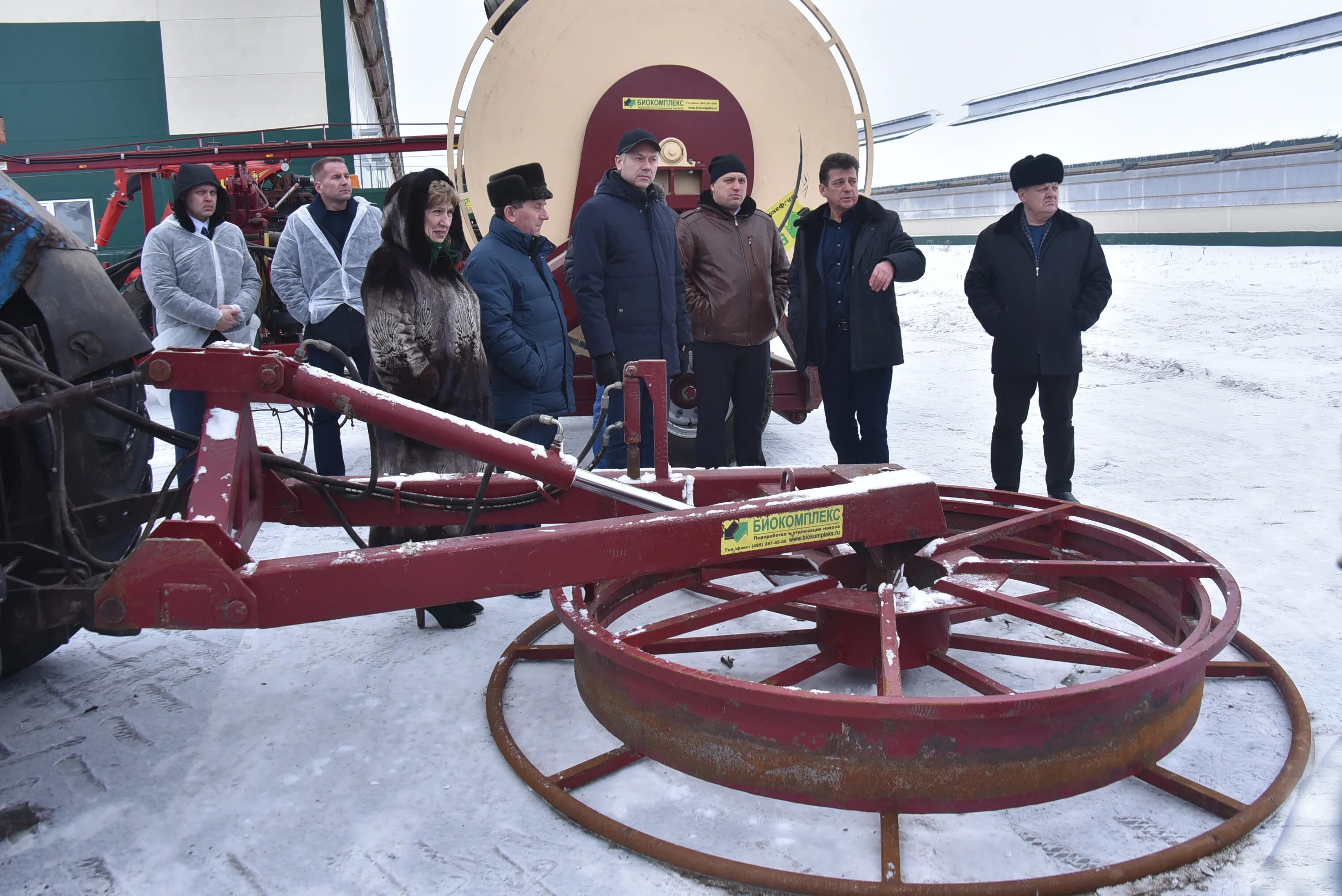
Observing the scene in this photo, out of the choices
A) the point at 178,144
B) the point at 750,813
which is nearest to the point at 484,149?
the point at 750,813

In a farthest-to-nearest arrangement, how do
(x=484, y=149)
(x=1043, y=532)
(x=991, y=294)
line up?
(x=484, y=149)
(x=991, y=294)
(x=1043, y=532)

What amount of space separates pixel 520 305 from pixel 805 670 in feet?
6.65

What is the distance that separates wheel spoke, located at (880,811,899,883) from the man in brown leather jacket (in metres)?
2.76

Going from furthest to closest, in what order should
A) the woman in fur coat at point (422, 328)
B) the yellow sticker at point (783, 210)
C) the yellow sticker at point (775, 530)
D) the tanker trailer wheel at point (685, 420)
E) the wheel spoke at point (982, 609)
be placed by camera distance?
1. the yellow sticker at point (783, 210)
2. the tanker trailer wheel at point (685, 420)
3. the woman in fur coat at point (422, 328)
4. the wheel spoke at point (982, 609)
5. the yellow sticker at point (775, 530)

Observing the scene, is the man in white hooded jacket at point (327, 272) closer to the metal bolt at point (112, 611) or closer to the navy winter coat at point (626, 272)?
the navy winter coat at point (626, 272)

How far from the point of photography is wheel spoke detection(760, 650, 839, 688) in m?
2.70

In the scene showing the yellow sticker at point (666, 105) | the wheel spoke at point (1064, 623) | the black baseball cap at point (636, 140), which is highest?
the yellow sticker at point (666, 105)

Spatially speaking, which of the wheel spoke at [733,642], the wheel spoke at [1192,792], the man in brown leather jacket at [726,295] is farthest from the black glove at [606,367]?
the wheel spoke at [1192,792]

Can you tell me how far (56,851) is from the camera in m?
2.23

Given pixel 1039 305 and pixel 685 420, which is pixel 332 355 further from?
pixel 1039 305

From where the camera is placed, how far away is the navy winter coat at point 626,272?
4.38m

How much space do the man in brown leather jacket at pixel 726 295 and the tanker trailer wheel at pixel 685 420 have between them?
45 cm

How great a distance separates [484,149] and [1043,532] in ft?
11.0

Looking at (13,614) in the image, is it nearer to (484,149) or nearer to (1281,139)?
(484,149)
